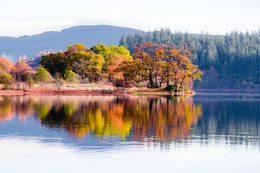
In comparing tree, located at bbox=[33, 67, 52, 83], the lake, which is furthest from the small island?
the lake

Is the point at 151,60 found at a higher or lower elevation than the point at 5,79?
higher

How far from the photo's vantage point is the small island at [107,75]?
66.9m

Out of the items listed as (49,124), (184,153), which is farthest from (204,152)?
(49,124)

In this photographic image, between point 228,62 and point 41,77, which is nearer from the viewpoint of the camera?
point 41,77

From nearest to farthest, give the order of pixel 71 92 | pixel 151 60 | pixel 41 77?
pixel 71 92 → pixel 41 77 → pixel 151 60

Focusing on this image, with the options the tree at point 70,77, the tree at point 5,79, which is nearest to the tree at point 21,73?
the tree at point 5,79

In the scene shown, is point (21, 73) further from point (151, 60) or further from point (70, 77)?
point (151, 60)

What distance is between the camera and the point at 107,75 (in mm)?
77312

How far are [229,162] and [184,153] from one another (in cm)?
165

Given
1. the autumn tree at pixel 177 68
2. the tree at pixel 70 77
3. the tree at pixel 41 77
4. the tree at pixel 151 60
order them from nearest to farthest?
the autumn tree at pixel 177 68 → the tree at pixel 41 77 → the tree at pixel 151 60 → the tree at pixel 70 77

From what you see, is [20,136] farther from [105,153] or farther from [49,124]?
[105,153]

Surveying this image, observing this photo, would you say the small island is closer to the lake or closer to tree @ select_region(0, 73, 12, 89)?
tree @ select_region(0, 73, 12, 89)

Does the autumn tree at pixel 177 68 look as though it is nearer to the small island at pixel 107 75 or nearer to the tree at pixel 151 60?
the small island at pixel 107 75

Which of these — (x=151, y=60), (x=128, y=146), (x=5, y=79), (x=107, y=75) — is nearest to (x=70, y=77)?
(x=107, y=75)
